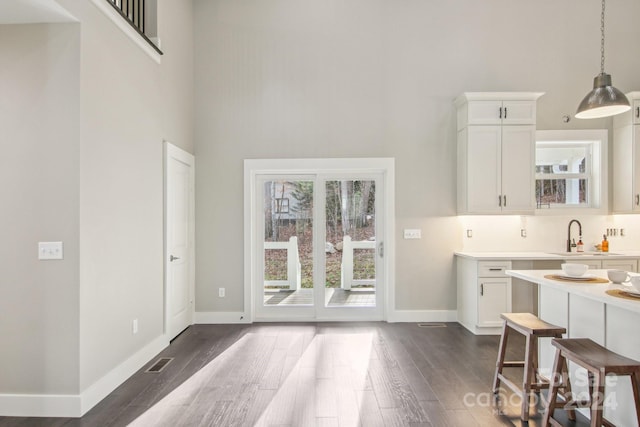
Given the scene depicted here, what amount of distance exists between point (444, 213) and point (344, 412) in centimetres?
298

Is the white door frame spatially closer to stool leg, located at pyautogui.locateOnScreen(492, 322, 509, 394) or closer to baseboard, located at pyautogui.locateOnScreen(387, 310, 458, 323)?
baseboard, located at pyautogui.locateOnScreen(387, 310, 458, 323)

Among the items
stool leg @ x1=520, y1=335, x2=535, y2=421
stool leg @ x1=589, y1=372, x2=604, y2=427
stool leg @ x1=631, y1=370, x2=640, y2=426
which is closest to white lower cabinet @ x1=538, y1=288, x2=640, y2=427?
stool leg @ x1=631, y1=370, x2=640, y2=426

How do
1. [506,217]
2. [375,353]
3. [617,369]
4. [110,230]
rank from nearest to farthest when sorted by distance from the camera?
[617,369] → [110,230] → [375,353] → [506,217]

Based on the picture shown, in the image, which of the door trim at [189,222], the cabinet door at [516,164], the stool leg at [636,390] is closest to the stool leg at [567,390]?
the stool leg at [636,390]

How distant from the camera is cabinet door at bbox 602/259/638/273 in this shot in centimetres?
414

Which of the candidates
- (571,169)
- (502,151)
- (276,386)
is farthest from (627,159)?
(276,386)

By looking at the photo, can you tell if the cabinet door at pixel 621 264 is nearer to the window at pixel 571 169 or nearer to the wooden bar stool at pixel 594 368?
the window at pixel 571 169

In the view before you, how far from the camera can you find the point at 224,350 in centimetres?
373

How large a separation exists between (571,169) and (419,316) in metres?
2.78

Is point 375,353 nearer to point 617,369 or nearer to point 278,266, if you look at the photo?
point 278,266

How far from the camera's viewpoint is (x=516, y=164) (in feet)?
14.2

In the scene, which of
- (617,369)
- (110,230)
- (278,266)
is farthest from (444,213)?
(110,230)

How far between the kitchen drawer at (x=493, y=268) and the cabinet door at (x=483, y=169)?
0.64 m

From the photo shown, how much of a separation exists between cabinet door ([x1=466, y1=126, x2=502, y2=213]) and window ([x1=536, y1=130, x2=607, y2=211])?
0.72m
